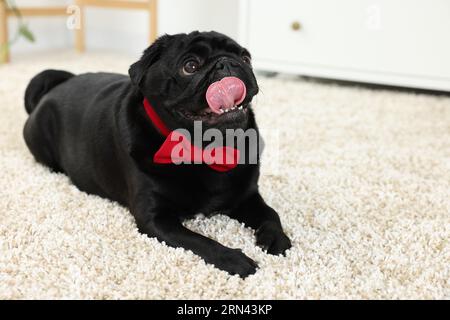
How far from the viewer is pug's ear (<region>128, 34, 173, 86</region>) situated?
1.02 metres

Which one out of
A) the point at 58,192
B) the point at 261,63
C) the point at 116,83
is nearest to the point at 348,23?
the point at 261,63

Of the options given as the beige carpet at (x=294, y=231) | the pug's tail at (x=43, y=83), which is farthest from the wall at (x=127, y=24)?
the pug's tail at (x=43, y=83)

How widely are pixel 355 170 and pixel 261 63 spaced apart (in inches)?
55.1

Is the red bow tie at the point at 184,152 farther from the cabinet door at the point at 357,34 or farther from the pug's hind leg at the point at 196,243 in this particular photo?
the cabinet door at the point at 357,34

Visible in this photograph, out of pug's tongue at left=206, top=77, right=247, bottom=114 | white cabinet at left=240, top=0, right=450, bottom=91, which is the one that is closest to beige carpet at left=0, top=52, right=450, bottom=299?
pug's tongue at left=206, top=77, right=247, bottom=114

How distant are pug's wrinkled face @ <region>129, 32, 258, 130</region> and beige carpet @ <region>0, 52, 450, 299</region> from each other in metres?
0.24

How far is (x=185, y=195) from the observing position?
1026mm

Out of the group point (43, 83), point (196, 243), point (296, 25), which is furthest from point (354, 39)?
point (196, 243)

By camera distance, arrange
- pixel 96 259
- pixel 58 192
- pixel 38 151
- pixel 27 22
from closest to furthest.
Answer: pixel 96 259 → pixel 58 192 → pixel 38 151 → pixel 27 22

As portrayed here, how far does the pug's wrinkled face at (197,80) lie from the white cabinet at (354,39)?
63.1 inches

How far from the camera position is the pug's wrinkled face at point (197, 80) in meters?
0.95

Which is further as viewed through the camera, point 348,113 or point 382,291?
point 348,113
